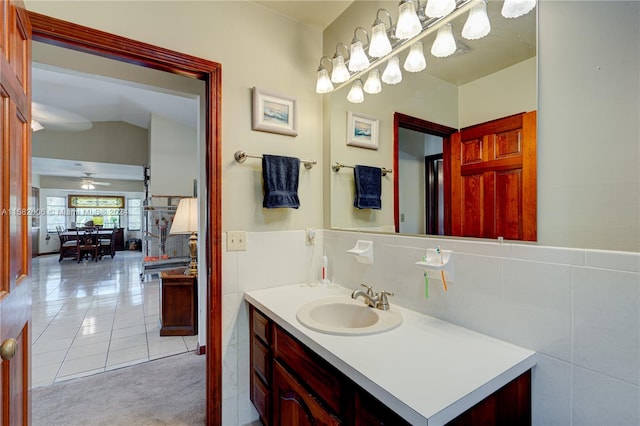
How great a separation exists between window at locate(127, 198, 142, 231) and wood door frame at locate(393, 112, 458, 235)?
411 inches

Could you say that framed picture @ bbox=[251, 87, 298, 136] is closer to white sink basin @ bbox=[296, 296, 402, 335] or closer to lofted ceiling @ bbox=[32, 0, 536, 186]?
lofted ceiling @ bbox=[32, 0, 536, 186]

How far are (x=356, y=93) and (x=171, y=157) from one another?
15.5 ft

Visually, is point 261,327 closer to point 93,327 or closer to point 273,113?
point 273,113

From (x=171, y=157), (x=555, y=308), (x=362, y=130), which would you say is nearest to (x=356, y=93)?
(x=362, y=130)

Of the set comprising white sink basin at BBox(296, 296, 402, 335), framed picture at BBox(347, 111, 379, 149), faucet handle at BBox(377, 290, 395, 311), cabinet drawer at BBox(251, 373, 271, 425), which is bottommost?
cabinet drawer at BBox(251, 373, 271, 425)

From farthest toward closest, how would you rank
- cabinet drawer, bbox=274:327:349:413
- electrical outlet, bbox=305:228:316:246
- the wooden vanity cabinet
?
electrical outlet, bbox=305:228:316:246, cabinet drawer, bbox=274:327:349:413, the wooden vanity cabinet

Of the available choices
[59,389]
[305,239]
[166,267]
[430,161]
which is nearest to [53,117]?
[166,267]

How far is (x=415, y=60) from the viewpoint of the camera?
1.43 metres

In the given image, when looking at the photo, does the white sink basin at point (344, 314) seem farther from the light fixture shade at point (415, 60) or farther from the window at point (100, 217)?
the window at point (100, 217)

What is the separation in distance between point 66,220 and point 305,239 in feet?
32.4

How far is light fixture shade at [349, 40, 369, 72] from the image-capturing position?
1.60 m

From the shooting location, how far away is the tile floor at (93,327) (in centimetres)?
253

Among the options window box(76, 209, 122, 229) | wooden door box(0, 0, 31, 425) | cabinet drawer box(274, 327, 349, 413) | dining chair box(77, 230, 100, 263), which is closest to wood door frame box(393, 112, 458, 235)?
cabinet drawer box(274, 327, 349, 413)

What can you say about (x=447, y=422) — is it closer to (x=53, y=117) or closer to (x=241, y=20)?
(x=241, y=20)
